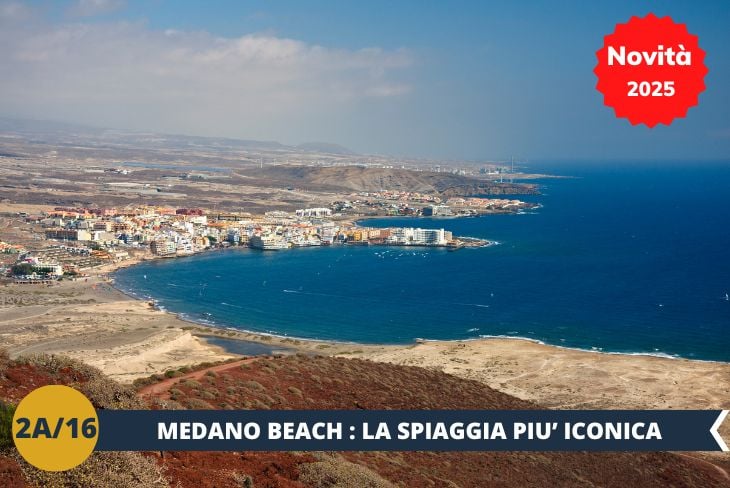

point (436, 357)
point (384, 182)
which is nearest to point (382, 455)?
point (436, 357)

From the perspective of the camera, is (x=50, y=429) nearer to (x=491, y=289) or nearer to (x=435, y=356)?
(x=435, y=356)

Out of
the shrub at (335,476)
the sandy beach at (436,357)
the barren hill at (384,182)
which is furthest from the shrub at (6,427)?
the barren hill at (384,182)

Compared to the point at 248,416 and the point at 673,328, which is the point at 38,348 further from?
the point at 673,328

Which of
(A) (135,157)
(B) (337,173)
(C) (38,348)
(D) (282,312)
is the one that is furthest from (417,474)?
(A) (135,157)

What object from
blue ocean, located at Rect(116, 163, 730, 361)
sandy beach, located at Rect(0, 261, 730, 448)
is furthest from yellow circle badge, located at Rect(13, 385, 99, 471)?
blue ocean, located at Rect(116, 163, 730, 361)

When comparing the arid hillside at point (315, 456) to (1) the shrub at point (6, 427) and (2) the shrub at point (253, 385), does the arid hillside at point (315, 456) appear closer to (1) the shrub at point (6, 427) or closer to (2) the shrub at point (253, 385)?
(2) the shrub at point (253, 385)
